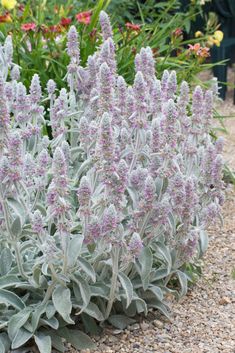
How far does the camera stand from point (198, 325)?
113 inches

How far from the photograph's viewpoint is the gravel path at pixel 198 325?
2.70m

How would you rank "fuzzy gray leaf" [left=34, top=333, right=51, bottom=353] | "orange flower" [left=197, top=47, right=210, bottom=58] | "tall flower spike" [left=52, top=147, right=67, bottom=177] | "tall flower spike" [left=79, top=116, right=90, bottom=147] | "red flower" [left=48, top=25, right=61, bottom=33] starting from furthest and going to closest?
"orange flower" [left=197, top=47, right=210, bottom=58] → "red flower" [left=48, top=25, right=61, bottom=33] → "tall flower spike" [left=79, top=116, right=90, bottom=147] → "fuzzy gray leaf" [left=34, top=333, right=51, bottom=353] → "tall flower spike" [left=52, top=147, right=67, bottom=177]

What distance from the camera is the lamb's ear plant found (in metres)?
2.33

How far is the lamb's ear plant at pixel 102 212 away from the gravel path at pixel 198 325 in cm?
7

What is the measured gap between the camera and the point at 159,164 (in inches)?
105

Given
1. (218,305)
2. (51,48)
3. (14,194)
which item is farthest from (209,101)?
(51,48)

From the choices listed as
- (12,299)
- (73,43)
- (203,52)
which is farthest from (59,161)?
(203,52)

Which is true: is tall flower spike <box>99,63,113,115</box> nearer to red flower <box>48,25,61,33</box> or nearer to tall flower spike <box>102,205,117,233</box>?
tall flower spike <box>102,205,117,233</box>

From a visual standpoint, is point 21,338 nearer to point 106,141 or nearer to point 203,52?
point 106,141

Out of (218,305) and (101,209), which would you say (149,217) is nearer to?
(101,209)

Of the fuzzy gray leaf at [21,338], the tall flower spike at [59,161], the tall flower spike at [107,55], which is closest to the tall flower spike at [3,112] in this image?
the tall flower spike at [59,161]

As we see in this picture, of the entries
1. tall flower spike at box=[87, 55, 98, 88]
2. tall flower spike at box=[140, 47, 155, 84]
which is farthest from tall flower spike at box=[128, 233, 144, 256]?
tall flower spike at box=[87, 55, 98, 88]

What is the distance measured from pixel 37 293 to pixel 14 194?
47 centimetres

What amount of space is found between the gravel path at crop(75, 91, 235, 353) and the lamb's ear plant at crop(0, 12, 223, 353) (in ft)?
0.24
